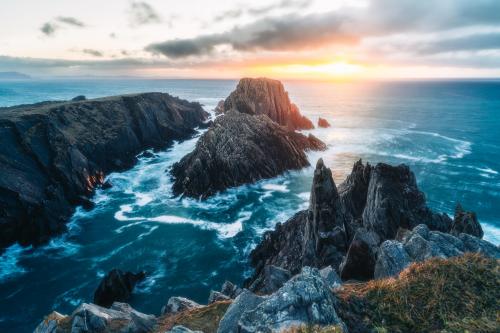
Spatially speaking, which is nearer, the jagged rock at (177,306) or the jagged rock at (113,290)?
the jagged rock at (177,306)

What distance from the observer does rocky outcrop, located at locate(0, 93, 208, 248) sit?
5425cm

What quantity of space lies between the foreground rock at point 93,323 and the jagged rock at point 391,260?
1311cm

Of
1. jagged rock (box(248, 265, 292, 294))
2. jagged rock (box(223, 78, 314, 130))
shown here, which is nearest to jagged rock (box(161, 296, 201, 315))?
jagged rock (box(248, 265, 292, 294))

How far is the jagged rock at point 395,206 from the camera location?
3384 cm

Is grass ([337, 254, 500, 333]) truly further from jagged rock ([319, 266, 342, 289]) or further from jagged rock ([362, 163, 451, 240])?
jagged rock ([362, 163, 451, 240])

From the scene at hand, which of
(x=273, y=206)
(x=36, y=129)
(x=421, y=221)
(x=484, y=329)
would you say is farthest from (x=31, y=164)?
(x=484, y=329)

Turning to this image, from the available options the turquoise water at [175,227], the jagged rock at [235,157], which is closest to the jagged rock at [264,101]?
the jagged rock at [235,157]

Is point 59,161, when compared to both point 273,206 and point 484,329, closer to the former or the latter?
point 273,206

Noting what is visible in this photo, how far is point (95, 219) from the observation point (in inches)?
2362

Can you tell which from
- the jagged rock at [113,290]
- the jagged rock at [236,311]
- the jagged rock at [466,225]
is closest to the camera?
the jagged rock at [236,311]

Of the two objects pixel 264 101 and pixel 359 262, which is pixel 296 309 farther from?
pixel 264 101

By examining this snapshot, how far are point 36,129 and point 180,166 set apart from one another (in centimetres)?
3451

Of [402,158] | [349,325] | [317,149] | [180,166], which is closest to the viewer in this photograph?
[349,325]

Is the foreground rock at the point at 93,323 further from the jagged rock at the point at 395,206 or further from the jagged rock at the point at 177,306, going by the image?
the jagged rock at the point at 395,206
